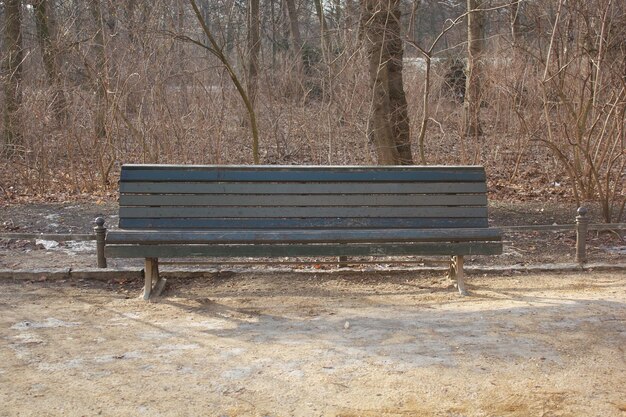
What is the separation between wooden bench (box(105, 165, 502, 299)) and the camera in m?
6.14

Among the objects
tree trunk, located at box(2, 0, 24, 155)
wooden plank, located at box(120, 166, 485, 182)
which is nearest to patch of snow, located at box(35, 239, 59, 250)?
wooden plank, located at box(120, 166, 485, 182)

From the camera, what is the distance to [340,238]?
240 inches

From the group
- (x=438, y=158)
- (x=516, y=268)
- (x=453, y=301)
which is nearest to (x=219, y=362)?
(x=453, y=301)

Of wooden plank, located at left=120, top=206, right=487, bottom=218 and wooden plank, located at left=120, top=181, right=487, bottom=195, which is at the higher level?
wooden plank, located at left=120, top=181, right=487, bottom=195

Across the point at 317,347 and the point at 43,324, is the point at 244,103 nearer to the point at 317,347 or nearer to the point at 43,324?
the point at 43,324

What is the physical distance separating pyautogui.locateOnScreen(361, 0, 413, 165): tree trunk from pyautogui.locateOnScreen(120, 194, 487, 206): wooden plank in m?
4.34

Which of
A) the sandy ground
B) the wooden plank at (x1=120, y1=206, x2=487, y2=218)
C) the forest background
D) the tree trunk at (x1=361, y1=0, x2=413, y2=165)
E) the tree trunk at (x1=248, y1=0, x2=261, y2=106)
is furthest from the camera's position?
the tree trunk at (x1=248, y1=0, x2=261, y2=106)

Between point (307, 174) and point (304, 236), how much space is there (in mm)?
587

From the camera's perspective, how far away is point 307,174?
6.38 metres

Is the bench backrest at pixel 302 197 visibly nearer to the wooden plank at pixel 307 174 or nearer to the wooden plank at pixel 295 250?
the wooden plank at pixel 307 174

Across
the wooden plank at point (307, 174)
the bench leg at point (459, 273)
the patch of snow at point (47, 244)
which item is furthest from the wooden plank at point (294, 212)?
the patch of snow at point (47, 244)

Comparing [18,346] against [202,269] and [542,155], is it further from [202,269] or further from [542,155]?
[542,155]

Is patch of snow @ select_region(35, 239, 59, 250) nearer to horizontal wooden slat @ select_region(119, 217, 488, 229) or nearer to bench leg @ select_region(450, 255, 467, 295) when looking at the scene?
horizontal wooden slat @ select_region(119, 217, 488, 229)

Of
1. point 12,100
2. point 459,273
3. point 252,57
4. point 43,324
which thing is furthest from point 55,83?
point 459,273
